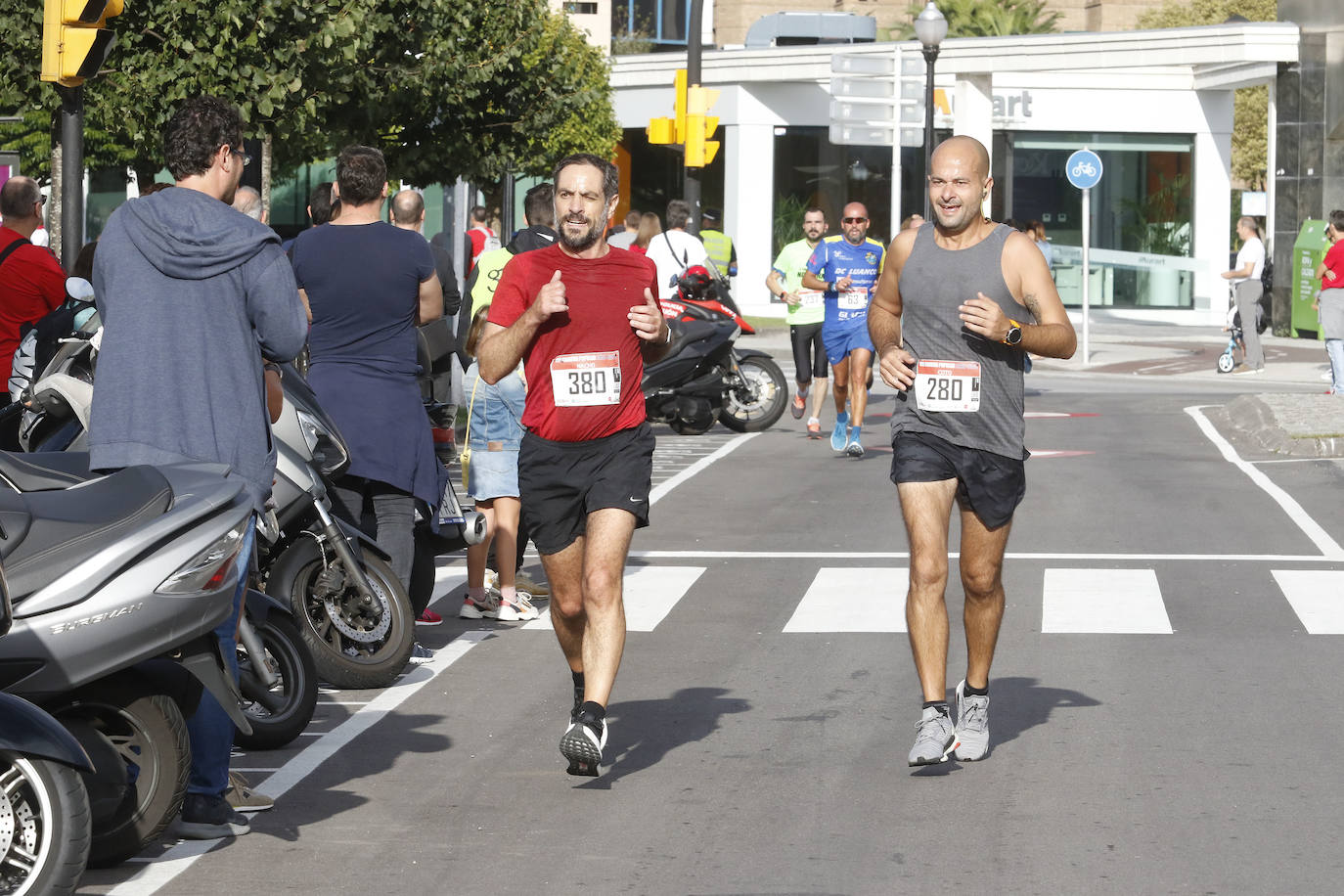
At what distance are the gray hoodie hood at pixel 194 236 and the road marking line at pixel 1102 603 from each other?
15.1 ft

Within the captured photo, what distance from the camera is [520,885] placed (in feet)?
17.3

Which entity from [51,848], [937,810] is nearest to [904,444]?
[937,810]

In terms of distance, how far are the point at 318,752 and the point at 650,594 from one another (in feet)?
12.1

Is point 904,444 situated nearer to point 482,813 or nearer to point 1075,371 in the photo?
point 482,813

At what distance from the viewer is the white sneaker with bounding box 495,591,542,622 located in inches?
376

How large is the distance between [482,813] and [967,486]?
1.87 metres

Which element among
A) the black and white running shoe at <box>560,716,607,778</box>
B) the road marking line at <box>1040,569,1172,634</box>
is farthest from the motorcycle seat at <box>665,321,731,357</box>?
the black and white running shoe at <box>560,716,607,778</box>

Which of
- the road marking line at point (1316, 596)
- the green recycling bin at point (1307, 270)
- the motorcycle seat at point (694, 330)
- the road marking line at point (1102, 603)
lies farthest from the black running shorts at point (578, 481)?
the green recycling bin at point (1307, 270)

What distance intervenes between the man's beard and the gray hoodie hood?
3.42 feet

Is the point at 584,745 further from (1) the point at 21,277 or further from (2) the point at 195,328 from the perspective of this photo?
(1) the point at 21,277

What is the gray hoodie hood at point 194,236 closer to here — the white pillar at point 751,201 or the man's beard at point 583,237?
the man's beard at point 583,237

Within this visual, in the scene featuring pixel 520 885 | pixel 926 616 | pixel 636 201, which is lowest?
pixel 520 885

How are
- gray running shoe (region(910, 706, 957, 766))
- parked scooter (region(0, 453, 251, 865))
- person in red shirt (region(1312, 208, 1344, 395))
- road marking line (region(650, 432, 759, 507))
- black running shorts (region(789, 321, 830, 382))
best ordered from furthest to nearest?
1. person in red shirt (region(1312, 208, 1344, 395))
2. black running shorts (region(789, 321, 830, 382))
3. road marking line (region(650, 432, 759, 507))
4. gray running shoe (region(910, 706, 957, 766))
5. parked scooter (region(0, 453, 251, 865))

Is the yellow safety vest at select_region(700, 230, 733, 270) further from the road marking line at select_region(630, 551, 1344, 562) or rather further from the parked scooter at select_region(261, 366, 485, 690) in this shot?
the parked scooter at select_region(261, 366, 485, 690)
